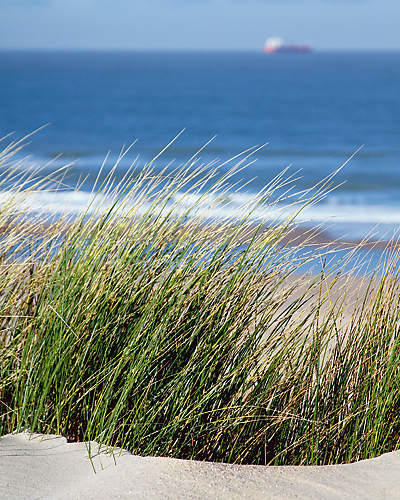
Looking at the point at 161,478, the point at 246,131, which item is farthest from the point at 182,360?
the point at 246,131

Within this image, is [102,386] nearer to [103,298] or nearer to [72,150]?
[103,298]

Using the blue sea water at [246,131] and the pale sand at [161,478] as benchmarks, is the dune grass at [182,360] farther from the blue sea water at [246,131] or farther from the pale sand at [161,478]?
the blue sea water at [246,131]

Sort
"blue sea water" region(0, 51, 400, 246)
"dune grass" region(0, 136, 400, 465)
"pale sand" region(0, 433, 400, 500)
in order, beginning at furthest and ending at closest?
"blue sea water" region(0, 51, 400, 246)
"dune grass" region(0, 136, 400, 465)
"pale sand" region(0, 433, 400, 500)

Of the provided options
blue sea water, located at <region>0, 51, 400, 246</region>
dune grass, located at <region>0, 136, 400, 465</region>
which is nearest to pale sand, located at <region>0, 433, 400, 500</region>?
dune grass, located at <region>0, 136, 400, 465</region>

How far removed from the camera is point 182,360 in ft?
8.17

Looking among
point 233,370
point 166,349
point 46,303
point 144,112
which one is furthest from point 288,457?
point 144,112

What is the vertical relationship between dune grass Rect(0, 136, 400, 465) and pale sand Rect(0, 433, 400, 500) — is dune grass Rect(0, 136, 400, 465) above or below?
above

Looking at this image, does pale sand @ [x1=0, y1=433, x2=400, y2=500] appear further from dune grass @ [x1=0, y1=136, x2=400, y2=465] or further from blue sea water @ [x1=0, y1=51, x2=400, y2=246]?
blue sea water @ [x1=0, y1=51, x2=400, y2=246]

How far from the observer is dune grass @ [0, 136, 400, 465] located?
7.98 feet

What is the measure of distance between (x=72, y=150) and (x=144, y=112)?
13567mm

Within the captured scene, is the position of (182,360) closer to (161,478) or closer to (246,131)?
(161,478)

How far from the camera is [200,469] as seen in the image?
7.25 ft

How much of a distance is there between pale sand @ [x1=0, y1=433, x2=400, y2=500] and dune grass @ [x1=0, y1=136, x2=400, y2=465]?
Answer: 0.41 ft

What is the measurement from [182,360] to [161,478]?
47 cm
